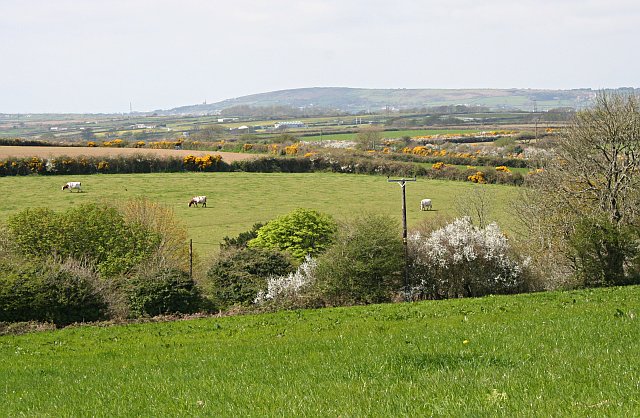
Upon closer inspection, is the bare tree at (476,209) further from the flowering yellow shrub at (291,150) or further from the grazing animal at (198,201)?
the flowering yellow shrub at (291,150)

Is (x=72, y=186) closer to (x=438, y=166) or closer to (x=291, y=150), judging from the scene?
(x=291, y=150)

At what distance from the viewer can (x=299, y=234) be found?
151ft

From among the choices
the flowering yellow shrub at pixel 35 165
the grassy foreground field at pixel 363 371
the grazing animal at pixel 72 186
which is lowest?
the grazing animal at pixel 72 186

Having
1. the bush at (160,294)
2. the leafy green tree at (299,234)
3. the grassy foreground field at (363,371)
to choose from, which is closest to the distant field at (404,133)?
the leafy green tree at (299,234)

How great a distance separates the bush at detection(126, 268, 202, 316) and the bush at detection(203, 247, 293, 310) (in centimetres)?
245

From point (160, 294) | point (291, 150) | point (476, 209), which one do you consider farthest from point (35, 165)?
point (160, 294)

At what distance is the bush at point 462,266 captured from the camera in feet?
132

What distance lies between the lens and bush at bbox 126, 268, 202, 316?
35.9 metres

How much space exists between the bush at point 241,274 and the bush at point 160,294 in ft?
8.05

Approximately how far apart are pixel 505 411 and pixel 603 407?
121 cm

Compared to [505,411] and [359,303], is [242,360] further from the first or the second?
[359,303]

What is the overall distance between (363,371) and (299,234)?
33628mm

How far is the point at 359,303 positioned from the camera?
3853cm

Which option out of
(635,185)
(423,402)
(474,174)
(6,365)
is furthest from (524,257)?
(474,174)
